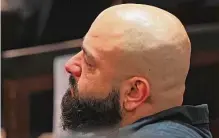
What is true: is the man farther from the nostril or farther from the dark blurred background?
the dark blurred background

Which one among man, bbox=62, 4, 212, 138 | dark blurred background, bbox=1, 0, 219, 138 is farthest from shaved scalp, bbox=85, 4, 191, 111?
dark blurred background, bbox=1, 0, 219, 138

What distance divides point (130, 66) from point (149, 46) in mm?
47

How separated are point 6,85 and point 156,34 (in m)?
0.86

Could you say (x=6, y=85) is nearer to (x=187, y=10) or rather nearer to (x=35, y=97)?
(x=35, y=97)

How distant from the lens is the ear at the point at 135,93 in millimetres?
975

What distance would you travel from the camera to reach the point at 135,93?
989 mm

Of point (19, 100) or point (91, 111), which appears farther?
point (19, 100)

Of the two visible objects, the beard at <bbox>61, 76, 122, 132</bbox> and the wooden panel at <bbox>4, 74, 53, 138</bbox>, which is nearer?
the beard at <bbox>61, 76, 122, 132</bbox>

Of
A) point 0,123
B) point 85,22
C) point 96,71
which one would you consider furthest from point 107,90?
point 0,123

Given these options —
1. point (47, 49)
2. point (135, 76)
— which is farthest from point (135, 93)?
point (47, 49)

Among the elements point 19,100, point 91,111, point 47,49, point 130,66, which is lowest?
point 19,100

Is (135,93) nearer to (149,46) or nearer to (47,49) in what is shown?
(149,46)

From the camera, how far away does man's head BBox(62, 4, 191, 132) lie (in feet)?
3.15

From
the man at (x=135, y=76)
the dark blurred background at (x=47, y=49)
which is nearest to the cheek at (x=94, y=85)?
the man at (x=135, y=76)
